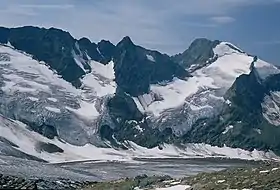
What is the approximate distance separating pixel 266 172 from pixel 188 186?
515 inches

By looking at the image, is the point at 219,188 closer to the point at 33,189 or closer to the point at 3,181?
the point at 33,189

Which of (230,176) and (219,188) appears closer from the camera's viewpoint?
(219,188)

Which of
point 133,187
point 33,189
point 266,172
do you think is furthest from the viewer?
point 133,187

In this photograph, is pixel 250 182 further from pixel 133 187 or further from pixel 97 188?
pixel 97 188

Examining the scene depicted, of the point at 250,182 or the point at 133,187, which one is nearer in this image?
the point at 250,182

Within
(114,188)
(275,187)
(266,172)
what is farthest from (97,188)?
(275,187)

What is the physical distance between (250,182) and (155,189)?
20695 millimetres

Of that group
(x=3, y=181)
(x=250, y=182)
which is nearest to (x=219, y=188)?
(x=250, y=182)

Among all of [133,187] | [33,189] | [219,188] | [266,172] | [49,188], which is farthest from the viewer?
[49,188]

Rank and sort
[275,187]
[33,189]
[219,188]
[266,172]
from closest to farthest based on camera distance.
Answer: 1. [275,187]
2. [219,188]
3. [266,172]
4. [33,189]

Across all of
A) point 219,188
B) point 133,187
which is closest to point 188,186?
point 219,188

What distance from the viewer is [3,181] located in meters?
132

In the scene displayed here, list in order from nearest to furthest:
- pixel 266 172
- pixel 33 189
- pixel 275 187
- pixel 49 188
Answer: pixel 275 187 < pixel 266 172 < pixel 33 189 < pixel 49 188

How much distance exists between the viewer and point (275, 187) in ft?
305
